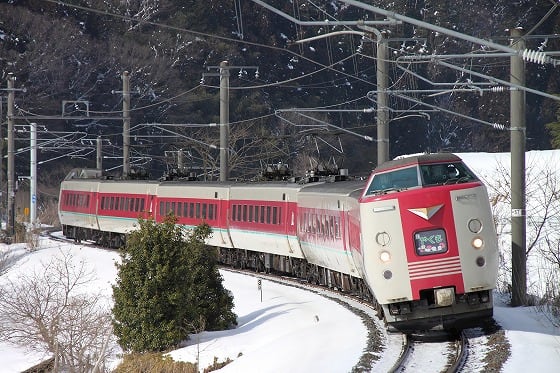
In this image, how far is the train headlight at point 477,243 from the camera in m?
16.6

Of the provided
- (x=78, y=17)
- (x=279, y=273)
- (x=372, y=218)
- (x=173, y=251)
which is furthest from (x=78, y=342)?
(x=78, y=17)

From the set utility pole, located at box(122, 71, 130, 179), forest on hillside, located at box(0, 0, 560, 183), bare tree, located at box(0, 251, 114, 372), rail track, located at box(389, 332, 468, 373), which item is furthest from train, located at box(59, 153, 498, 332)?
forest on hillside, located at box(0, 0, 560, 183)

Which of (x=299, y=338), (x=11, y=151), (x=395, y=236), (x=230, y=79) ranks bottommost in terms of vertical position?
(x=299, y=338)

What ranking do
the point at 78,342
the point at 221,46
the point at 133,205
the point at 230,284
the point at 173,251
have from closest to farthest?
the point at 173,251, the point at 78,342, the point at 230,284, the point at 133,205, the point at 221,46

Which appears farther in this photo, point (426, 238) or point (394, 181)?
point (394, 181)

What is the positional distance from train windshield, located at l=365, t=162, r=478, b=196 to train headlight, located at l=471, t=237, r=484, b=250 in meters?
0.91

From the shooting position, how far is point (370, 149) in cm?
7919

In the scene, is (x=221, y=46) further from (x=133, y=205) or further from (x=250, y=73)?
(x=133, y=205)

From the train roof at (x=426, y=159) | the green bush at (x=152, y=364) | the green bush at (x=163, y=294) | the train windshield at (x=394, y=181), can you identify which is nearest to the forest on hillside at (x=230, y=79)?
the green bush at (x=163, y=294)

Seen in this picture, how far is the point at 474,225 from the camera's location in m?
A: 16.6

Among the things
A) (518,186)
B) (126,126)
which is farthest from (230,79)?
(518,186)

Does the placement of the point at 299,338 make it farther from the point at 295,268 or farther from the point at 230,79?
the point at 230,79

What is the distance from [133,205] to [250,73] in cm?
3829

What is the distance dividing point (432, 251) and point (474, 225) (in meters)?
0.75
